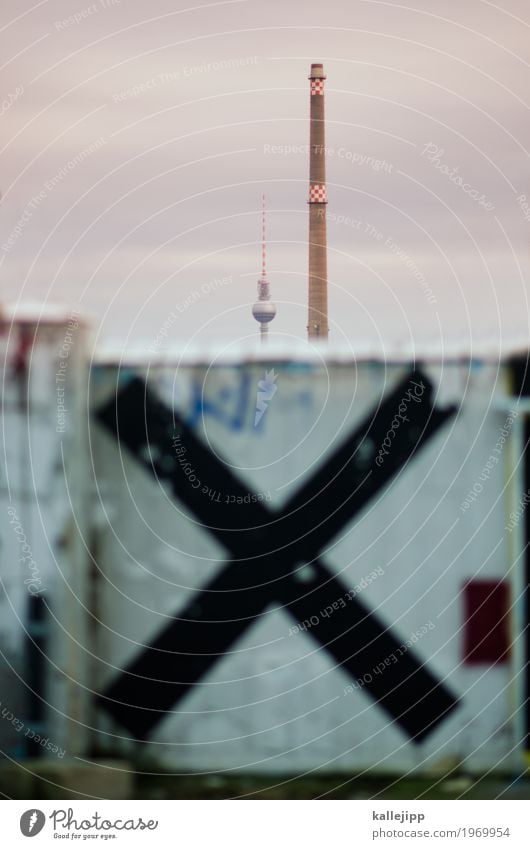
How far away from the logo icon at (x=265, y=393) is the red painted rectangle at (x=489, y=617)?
5.93ft

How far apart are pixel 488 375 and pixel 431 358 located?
394mm

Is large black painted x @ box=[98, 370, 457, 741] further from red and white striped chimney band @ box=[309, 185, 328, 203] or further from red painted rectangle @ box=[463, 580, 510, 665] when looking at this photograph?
red and white striped chimney band @ box=[309, 185, 328, 203]

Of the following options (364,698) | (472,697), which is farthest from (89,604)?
(472,697)

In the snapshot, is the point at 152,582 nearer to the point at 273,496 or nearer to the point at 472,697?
the point at 273,496

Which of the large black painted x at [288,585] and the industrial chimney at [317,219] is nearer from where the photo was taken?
the large black painted x at [288,585]

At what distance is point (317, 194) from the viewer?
31.7 metres

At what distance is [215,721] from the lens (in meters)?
8.59

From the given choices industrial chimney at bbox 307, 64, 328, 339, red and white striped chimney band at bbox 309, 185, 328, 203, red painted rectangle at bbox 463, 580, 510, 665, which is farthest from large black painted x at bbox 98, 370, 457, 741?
red and white striped chimney band at bbox 309, 185, 328, 203

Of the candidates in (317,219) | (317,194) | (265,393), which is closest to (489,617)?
(265,393)

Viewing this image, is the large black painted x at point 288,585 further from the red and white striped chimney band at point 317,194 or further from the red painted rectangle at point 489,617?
the red and white striped chimney band at point 317,194
